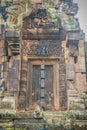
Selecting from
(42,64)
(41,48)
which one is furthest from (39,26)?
(42,64)

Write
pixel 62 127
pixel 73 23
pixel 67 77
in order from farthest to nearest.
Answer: pixel 73 23 < pixel 67 77 < pixel 62 127

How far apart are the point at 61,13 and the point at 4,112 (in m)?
3.75

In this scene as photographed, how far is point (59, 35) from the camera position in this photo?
9.62 m

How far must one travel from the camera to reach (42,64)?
941cm

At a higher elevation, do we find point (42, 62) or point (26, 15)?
point (26, 15)

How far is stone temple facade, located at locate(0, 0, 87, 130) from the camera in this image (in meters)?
8.13

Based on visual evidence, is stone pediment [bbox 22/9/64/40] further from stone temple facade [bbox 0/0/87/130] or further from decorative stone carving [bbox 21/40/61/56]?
decorative stone carving [bbox 21/40/61/56]

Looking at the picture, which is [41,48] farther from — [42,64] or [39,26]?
[39,26]

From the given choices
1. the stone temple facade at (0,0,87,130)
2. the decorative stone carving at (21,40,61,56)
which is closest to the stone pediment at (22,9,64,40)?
the stone temple facade at (0,0,87,130)

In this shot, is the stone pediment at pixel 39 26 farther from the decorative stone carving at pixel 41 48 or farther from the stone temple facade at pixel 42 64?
the decorative stone carving at pixel 41 48

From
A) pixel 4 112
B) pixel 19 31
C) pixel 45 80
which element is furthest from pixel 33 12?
pixel 4 112

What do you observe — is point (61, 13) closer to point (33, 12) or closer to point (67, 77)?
point (33, 12)

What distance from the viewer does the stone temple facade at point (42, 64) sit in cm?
813

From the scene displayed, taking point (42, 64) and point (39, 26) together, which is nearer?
point (42, 64)
